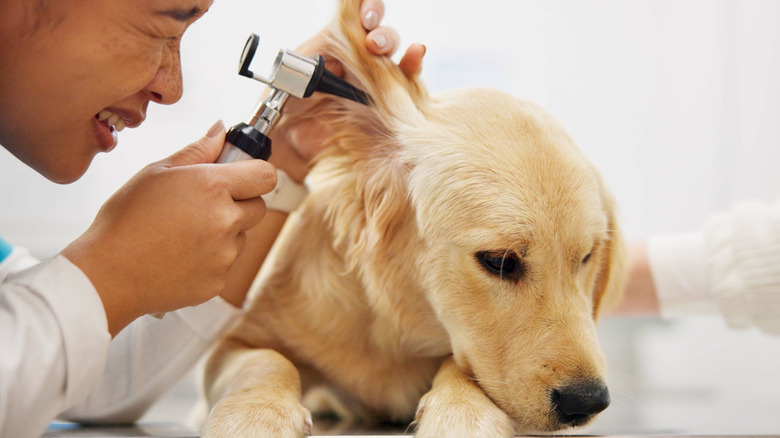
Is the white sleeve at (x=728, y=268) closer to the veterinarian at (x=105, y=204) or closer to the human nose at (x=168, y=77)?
the veterinarian at (x=105, y=204)

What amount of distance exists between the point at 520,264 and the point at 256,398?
0.39m

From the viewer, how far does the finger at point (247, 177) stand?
2.43 ft

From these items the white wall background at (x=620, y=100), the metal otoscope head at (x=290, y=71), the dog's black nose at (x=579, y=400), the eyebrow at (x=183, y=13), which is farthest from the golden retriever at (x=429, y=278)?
the white wall background at (x=620, y=100)

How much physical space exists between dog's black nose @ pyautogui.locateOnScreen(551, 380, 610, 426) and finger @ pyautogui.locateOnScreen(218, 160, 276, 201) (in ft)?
1.46

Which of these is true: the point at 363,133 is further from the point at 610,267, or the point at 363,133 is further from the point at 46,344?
the point at 46,344

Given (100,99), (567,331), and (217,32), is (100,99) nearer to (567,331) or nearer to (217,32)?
(567,331)

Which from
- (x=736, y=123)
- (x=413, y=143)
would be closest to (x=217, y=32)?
(x=413, y=143)

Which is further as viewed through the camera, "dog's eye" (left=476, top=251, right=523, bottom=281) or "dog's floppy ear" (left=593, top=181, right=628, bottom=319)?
"dog's floppy ear" (left=593, top=181, right=628, bottom=319)

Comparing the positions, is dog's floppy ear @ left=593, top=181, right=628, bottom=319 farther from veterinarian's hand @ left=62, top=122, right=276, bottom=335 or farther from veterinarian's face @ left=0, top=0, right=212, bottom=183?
veterinarian's face @ left=0, top=0, right=212, bottom=183

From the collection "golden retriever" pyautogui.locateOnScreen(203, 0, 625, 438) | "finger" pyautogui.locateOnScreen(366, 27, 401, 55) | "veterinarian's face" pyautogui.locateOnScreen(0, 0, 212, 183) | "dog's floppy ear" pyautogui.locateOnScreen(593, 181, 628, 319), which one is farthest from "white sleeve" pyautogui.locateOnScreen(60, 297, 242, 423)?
"dog's floppy ear" pyautogui.locateOnScreen(593, 181, 628, 319)

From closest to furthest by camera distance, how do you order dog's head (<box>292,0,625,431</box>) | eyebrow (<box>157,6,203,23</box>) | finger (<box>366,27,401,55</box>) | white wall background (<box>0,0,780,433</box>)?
eyebrow (<box>157,6,203,23</box>), dog's head (<box>292,0,625,431</box>), finger (<box>366,27,401,55</box>), white wall background (<box>0,0,780,433</box>)

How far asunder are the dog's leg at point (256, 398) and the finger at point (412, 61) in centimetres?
49

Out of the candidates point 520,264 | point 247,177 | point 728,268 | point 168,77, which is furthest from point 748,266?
point 168,77

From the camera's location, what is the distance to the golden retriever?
783mm
